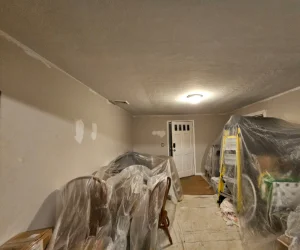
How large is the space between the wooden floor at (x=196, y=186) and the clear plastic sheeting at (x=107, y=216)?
85.5 inches

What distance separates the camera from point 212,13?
1022 millimetres

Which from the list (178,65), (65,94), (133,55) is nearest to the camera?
(133,55)

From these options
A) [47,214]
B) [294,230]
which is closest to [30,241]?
[47,214]

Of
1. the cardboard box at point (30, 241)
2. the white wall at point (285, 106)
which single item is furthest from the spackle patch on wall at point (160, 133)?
the cardboard box at point (30, 241)

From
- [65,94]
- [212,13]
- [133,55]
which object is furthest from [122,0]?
[65,94]

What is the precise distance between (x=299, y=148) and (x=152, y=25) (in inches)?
101

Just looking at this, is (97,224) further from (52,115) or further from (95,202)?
(52,115)

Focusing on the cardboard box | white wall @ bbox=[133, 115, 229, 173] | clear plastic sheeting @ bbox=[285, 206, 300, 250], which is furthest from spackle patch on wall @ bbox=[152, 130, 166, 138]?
the cardboard box

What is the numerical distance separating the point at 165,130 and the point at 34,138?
470 centimetres

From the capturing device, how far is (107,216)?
6.22 feet

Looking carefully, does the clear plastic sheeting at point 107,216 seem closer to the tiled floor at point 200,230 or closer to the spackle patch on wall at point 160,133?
the tiled floor at point 200,230

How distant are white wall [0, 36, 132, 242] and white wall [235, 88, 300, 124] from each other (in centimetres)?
335

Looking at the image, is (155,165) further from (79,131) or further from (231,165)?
(79,131)

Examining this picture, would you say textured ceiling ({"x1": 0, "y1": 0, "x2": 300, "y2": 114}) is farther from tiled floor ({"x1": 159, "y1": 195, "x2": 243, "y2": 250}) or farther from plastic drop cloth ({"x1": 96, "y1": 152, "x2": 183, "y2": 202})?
tiled floor ({"x1": 159, "y1": 195, "x2": 243, "y2": 250})
